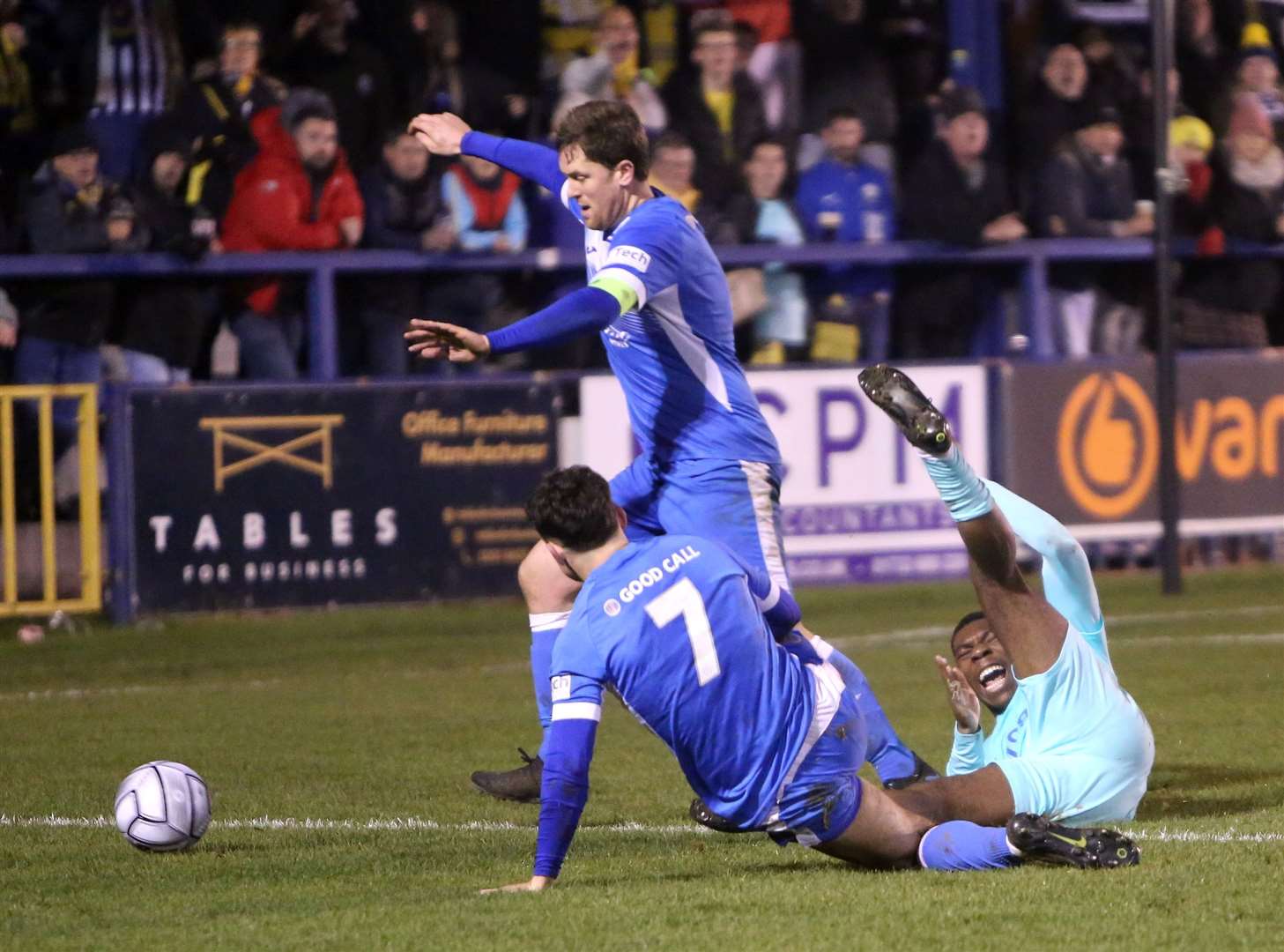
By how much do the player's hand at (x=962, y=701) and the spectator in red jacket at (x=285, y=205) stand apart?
8201 mm

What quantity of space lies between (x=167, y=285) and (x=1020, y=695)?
912cm

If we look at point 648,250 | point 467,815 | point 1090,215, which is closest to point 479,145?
point 648,250

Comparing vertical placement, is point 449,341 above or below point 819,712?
above

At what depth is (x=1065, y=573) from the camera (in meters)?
6.65

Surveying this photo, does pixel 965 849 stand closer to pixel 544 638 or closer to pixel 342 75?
pixel 544 638

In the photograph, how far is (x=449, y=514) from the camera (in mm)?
13234

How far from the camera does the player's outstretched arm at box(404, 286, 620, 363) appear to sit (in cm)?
560

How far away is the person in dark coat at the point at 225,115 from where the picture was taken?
14000 mm

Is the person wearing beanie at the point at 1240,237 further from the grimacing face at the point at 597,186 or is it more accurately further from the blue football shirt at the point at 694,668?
the blue football shirt at the point at 694,668

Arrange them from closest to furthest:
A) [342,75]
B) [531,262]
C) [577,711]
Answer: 1. [577,711]
2. [531,262]
3. [342,75]

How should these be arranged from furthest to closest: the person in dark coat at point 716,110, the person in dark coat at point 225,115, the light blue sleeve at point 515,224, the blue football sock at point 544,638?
the person in dark coat at point 716,110 → the light blue sleeve at point 515,224 → the person in dark coat at point 225,115 → the blue football sock at point 544,638

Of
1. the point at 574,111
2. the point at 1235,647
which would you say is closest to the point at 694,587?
the point at 574,111

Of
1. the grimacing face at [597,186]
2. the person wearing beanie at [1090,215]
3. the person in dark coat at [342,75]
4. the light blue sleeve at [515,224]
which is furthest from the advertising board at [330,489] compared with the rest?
the grimacing face at [597,186]

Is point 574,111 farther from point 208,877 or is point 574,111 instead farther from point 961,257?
point 961,257
